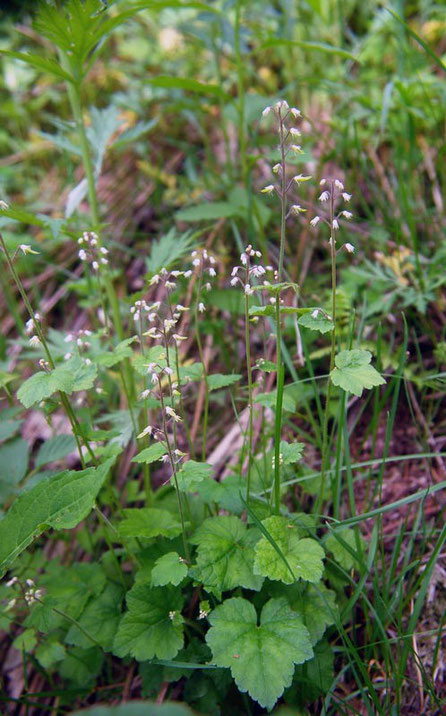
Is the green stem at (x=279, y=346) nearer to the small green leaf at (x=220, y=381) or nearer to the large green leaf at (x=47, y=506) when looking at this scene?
the small green leaf at (x=220, y=381)

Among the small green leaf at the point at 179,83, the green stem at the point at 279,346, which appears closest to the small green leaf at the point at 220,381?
the green stem at the point at 279,346

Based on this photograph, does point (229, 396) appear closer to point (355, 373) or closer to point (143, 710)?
point (355, 373)

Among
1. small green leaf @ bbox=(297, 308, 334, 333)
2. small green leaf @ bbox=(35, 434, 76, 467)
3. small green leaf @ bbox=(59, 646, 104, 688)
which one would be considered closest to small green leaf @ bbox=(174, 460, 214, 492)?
small green leaf @ bbox=(297, 308, 334, 333)

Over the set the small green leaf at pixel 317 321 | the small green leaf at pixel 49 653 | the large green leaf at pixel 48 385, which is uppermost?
the small green leaf at pixel 317 321

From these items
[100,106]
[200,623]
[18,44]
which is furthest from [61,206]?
[200,623]

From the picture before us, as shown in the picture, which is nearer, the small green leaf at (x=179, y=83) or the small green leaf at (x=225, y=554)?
the small green leaf at (x=225, y=554)

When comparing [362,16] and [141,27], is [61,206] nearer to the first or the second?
[141,27]

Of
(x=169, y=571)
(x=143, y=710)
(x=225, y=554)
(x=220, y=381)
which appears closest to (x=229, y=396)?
(x=220, y=381)
